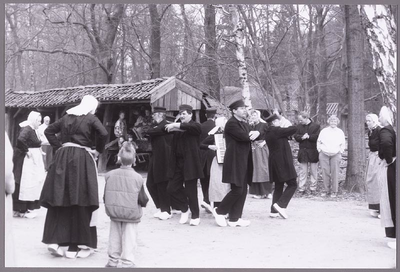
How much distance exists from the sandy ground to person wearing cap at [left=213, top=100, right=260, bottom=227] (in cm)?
26

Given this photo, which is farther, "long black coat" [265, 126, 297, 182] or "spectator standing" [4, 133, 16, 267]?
"long black coat" [265, 126, 297, 182]

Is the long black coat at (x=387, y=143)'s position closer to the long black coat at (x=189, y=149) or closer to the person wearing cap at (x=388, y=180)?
the person wearing cap at (x=388, y=180)

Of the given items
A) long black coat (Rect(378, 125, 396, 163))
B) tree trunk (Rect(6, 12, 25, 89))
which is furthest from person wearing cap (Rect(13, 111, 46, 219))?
long black coat (Rect(378, 125, 396, 163))

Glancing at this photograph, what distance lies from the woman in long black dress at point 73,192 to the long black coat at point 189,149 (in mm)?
1929

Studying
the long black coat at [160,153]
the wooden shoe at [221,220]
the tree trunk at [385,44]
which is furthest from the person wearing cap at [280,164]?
the tree trunk at [385,44]

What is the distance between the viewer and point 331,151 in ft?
33.7

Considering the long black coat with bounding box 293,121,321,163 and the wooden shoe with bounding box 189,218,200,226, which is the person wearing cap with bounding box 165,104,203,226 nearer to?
the wooden shoe with bounding box 189,218,200,226

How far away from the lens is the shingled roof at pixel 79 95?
41.1 feet

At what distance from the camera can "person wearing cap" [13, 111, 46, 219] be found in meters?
7.91

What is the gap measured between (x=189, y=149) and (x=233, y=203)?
3.23 feet

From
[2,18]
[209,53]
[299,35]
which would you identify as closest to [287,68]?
Answer: [299,35]

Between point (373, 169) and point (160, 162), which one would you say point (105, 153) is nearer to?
point (160, 162)

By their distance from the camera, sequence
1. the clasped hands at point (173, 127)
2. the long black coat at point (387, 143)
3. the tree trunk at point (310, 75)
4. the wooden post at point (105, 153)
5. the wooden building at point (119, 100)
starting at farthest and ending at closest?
the tree trunk at point (310, 75) → the wooden post at point (105, 153) → the wooden building at point (119, 100) → the clasped hands at point (173, 127) → the long black coat at point (387, 143)

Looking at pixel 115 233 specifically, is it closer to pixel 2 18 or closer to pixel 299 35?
pixel 2 18
